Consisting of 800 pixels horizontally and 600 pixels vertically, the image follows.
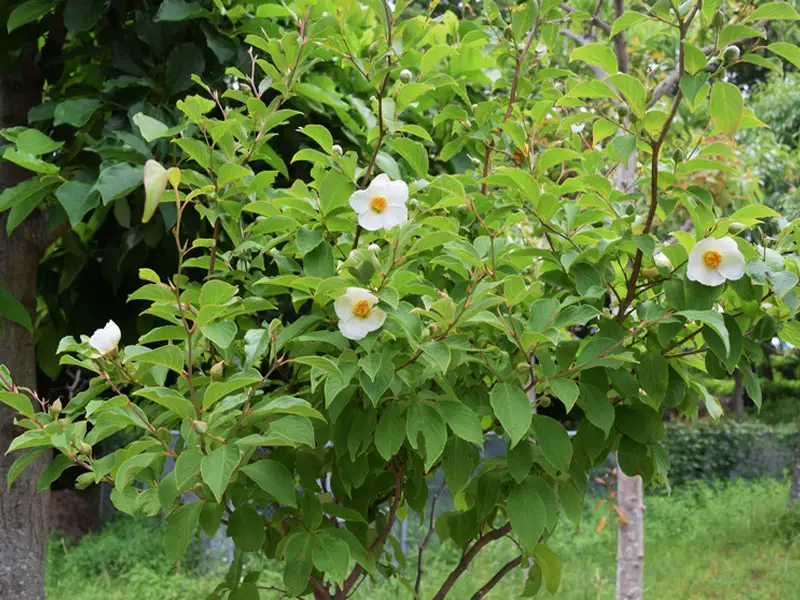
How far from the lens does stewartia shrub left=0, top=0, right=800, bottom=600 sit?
1.02 m

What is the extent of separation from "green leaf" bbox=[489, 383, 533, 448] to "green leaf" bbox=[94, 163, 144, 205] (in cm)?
79

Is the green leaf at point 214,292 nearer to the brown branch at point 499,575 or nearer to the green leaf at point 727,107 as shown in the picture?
the green leaf at point 727,107

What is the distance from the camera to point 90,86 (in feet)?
6.19

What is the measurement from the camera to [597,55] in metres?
1.11

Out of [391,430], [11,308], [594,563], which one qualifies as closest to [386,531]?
[391,430]

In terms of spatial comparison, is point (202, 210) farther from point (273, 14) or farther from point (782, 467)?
point (782, 467)

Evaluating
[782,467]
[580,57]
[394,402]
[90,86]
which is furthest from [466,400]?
[782,467]

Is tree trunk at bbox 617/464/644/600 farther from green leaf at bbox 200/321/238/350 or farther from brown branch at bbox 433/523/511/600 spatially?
green leaf at bbox 200/321/238/350

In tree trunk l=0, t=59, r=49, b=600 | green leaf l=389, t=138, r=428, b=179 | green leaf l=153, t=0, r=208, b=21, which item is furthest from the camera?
tree trunk l=0, t=59, r=49, b=600

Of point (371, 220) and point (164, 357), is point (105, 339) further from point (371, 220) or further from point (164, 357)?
point (371, 220)

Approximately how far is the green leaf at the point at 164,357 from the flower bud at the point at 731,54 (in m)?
0.80

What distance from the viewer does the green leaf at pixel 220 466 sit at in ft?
2.99

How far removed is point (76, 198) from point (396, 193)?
75cm

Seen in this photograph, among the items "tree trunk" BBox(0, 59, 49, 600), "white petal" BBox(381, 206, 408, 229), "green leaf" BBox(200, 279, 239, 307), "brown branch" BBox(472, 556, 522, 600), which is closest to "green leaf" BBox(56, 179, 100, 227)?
"tree trunk" BBox(0, 59, 49, 600)
